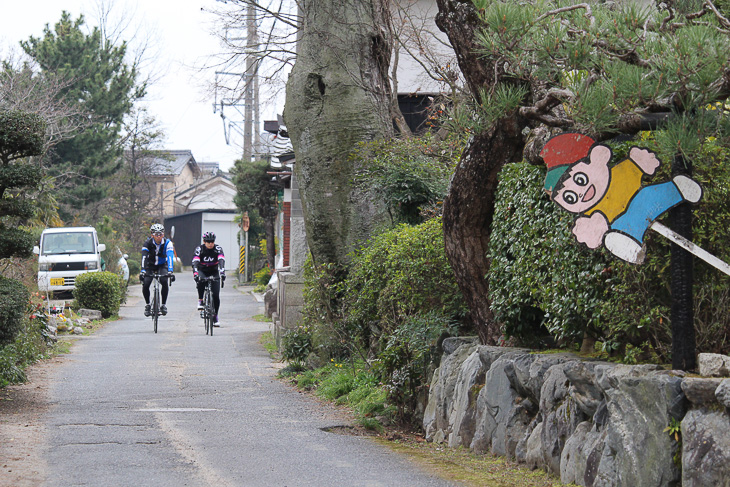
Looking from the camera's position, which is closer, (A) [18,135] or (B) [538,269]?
(B) [538,269]

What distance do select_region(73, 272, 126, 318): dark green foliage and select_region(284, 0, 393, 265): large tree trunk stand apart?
1239cm

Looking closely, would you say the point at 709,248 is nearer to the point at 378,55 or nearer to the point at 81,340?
the point at 378,55

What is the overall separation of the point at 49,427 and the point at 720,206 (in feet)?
20.0

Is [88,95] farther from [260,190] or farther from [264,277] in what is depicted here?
[264,277]

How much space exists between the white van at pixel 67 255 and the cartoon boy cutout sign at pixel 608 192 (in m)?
20.8

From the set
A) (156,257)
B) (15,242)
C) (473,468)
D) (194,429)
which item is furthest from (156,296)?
(473,468)

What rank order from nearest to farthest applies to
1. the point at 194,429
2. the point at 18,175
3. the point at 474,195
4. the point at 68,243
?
the point at 474,195 → the point at 194,429 → the point at 18,175 → the point at 68,243

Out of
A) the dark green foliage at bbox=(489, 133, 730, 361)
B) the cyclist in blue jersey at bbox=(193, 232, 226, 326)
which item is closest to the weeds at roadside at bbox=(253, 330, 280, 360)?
the cyclist in blue jersey at bbox=(193, 232, 226, 326)

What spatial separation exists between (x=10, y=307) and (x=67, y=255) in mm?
18051

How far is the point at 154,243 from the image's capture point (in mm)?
17375

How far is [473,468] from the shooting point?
20.5ft

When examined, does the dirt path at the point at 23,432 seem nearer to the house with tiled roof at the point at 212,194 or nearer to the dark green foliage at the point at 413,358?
the dark green foliage at the point at 413,358

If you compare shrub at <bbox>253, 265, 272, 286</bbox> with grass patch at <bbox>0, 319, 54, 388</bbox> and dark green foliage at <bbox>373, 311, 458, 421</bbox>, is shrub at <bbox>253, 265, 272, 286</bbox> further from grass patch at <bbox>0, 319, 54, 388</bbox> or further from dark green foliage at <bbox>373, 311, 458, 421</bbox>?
dark green foliage at <bbox>373, 311, 458, 421</bbox>

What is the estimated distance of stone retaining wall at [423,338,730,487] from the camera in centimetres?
435
